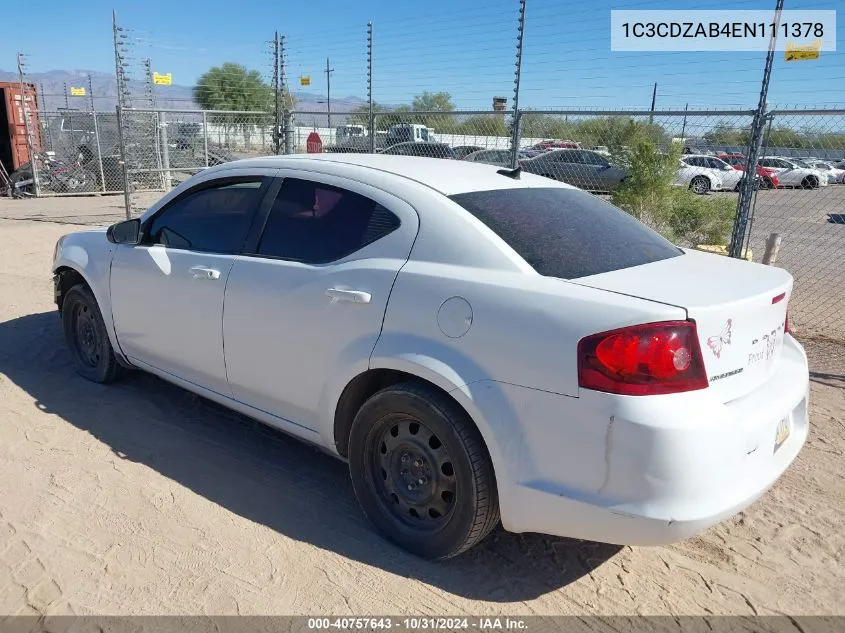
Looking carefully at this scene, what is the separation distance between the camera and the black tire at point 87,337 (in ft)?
15.5

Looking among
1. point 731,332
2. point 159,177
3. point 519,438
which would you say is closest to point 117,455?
point 519,438

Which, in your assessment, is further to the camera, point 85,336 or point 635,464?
point 85,336

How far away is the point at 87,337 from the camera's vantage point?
16.3ft

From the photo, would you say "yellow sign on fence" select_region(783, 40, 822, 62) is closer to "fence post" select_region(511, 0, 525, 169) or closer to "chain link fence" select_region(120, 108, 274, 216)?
"fence post" select_region(511, 0, 525, 169)

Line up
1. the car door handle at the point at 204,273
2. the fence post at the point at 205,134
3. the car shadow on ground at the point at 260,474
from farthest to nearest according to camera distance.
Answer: the fence post at the point at 205,134 < the car door handle at the point at 204,273 < the car shadow on ground at the point at 260,474

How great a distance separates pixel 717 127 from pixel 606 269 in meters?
5.97

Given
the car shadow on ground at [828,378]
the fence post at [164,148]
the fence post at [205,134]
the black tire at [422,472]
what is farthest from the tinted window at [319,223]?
the fence post at [164,148]

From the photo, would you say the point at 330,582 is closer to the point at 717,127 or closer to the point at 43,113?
the point at 717,127

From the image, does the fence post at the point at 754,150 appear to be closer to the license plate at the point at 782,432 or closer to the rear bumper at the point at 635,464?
the license plate at the point at 782,432

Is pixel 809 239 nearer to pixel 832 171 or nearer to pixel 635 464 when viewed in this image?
pixel 635 464

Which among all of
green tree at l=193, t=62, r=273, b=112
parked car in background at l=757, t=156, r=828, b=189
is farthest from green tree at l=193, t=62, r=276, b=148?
parked car in background at l=757, t=156, r=828, b=189

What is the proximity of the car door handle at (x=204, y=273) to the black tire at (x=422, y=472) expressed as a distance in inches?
48.8

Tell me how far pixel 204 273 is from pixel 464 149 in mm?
8699

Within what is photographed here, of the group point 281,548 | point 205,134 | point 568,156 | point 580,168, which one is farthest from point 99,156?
point 281,548
